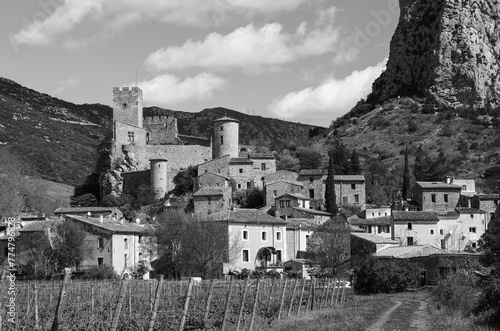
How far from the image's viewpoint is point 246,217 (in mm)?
65812

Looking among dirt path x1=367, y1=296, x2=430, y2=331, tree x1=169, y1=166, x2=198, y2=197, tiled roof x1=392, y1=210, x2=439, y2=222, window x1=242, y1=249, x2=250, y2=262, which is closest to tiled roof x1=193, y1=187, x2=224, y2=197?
tree x1=169, y1=166, x2=198, y2=197

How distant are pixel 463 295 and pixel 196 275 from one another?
30006 mm

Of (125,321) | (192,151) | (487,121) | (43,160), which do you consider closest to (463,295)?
(125,321)

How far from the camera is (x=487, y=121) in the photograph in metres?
119

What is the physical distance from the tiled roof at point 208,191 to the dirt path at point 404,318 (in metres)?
38.6

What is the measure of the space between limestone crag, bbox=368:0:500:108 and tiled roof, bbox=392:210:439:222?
55.6 meters

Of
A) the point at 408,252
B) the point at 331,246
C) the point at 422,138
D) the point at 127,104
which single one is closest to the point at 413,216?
the point at 331,246

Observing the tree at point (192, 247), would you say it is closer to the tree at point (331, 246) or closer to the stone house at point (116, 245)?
the stone house at point (116, 245)

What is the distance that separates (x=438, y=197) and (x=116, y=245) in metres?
37.0

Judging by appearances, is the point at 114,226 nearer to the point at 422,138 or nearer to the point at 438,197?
the point at 438,197

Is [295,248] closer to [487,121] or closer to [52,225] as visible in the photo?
[52,225]

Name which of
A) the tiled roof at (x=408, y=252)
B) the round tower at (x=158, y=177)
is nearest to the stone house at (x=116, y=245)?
the tiled roof at (x=408, y=252)

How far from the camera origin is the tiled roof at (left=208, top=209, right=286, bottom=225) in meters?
64.9

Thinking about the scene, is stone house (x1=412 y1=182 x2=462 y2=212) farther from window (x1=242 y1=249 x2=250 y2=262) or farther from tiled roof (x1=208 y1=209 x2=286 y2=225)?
window (x1=242 y1=249 x2=250 y2=262)
